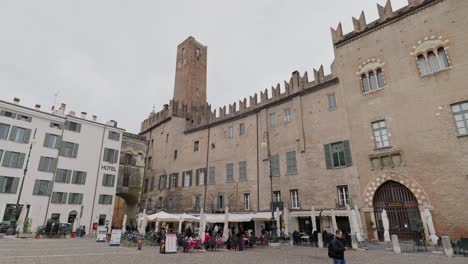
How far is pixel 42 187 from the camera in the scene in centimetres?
2677

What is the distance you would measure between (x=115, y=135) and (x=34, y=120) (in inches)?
337

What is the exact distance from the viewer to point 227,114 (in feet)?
92.6

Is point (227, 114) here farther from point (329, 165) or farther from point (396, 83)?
point (396, 83)

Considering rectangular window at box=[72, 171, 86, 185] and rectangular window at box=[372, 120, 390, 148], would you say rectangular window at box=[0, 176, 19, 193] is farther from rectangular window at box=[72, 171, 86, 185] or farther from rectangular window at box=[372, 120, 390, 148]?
rectangular window at box=[372, 120, 390, 148]

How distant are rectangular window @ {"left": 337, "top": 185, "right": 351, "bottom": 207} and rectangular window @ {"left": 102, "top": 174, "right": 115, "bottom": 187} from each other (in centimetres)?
2611

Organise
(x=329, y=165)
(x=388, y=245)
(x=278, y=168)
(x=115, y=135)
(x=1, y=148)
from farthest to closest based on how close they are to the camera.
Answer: (x=115, y=135)
(x=1, y=148)
(x=278, y=168)
(x=329, y=165)
(x=388, y=245)

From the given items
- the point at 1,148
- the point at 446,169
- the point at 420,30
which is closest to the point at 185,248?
the point at 446,169

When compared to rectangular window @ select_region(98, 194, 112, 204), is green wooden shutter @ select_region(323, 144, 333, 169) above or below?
above

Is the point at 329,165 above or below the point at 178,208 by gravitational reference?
above

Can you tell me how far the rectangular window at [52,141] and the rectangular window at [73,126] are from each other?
1.64m

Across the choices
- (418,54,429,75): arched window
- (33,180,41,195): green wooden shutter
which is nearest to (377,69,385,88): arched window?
(418,54,429,75): arched window

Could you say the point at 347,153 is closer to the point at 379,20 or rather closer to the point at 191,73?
the point at 379,20

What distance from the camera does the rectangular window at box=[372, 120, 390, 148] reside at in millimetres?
16953

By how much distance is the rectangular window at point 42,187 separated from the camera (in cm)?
2634
